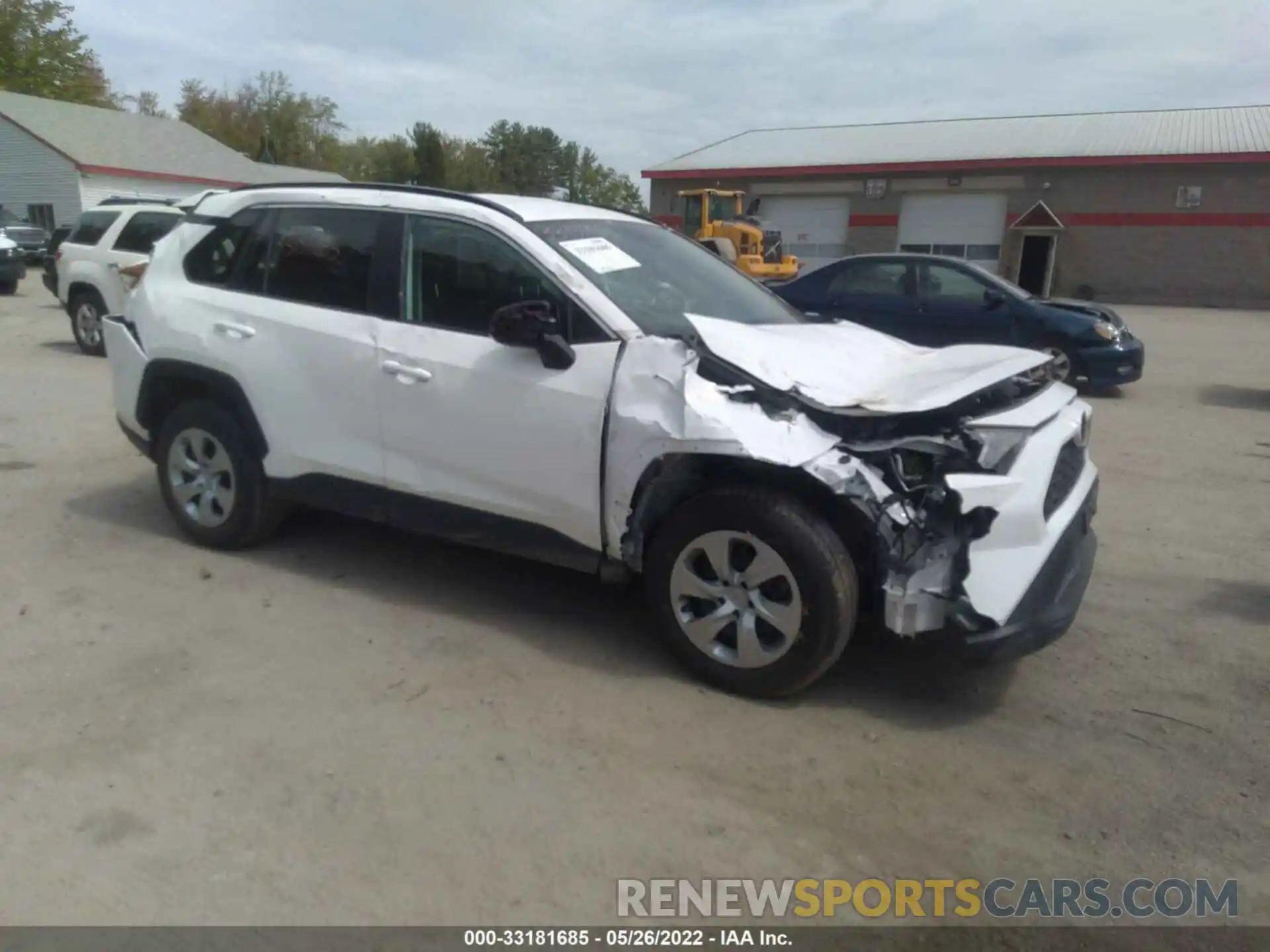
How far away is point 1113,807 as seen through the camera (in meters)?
3.15

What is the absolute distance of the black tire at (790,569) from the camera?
3.50 m

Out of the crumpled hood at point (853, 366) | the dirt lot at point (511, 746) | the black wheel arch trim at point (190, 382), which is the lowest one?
the dirt lot at point (511, 746)

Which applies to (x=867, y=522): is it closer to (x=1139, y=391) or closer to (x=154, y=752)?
(x=154, y=752)

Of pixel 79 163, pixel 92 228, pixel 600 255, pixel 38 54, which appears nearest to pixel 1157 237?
pixel 92 228

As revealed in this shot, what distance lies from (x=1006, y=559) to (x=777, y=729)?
1.03m

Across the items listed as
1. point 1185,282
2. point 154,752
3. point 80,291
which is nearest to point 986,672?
point 154,752

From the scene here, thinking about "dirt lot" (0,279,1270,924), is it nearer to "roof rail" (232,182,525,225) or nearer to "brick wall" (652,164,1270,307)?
"roof rail" (232,182,525,225)

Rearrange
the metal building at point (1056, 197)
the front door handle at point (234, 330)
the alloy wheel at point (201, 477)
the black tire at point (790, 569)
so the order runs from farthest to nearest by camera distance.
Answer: the metal building at point (1056, 197)
the alloy wheel at point (201, 477)
the front door handle at point (234, 330)
the black tire at point (790, 569)

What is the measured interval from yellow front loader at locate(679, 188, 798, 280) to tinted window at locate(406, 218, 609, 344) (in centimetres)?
1882

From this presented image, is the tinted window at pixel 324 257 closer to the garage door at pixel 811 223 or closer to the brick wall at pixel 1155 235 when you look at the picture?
the brick wall at pixel 1155 235

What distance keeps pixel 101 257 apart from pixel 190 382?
8295 mm

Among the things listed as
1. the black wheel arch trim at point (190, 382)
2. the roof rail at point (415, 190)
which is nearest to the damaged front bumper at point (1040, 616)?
the roof rail at point (415, 190)

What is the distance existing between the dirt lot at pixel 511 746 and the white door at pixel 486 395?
0.66 meters

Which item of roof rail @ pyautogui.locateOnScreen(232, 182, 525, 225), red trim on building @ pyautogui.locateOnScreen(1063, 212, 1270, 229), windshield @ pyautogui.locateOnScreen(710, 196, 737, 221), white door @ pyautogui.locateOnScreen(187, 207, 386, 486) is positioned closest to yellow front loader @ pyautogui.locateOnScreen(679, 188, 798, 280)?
windshield @ pyautogui.locateOnScreen(710, 196, 737, 221)
